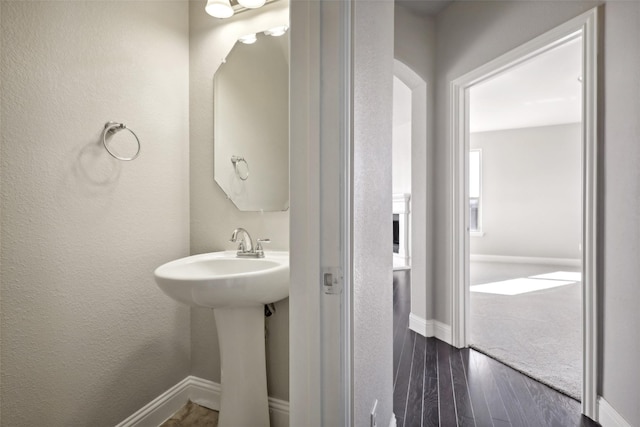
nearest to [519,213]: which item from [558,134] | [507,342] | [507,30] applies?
[558,134]

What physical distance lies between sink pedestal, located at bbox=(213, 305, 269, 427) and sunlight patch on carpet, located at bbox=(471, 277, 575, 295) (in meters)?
3.41

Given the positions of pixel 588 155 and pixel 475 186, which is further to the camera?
pixel 475 186

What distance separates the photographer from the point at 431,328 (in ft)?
8.44

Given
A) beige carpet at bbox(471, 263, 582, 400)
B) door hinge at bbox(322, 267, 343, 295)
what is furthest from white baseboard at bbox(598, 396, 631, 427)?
door hinge at bbox(322, 267, 343, 295)

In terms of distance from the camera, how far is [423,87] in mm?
2566

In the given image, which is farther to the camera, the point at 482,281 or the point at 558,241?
the point at 558,241

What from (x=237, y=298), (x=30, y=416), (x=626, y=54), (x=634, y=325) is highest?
(x=626, y=54)

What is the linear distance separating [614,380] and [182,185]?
219cm

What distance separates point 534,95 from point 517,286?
2596 mm

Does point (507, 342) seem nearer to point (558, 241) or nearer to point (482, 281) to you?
point (482, 281)

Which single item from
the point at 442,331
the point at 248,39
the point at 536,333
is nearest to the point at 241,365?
the point at 248,39

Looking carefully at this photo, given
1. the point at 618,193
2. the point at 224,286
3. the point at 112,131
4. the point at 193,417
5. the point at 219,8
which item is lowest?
the point at 193,417

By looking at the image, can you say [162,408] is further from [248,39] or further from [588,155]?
[588,155]

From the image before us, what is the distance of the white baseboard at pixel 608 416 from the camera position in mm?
1396
